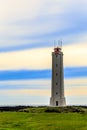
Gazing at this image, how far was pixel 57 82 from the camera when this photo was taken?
307 ft

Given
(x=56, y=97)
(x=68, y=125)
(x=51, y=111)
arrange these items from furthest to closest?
(x=56, y=97)
(x=51, y=111)
(x=68, y=125)

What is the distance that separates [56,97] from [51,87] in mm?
3075

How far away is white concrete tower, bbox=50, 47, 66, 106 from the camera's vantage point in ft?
305

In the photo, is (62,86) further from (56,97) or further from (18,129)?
(18,129)

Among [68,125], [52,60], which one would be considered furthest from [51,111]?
[68,125]

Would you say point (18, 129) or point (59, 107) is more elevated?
point (59, 107)

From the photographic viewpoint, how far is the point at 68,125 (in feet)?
183

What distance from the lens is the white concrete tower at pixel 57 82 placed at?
93.0 metres

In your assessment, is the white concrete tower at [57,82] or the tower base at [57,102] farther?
the white concrete tower at [57,82]

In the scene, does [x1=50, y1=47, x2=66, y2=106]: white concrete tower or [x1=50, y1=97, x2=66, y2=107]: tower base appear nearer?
[x1=50, y1=97, x2=66, y2=107]: tower base

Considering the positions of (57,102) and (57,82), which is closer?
(57,102)

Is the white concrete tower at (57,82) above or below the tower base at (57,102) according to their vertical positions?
above

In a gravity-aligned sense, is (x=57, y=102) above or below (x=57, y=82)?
below

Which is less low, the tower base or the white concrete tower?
the white concrete tower
